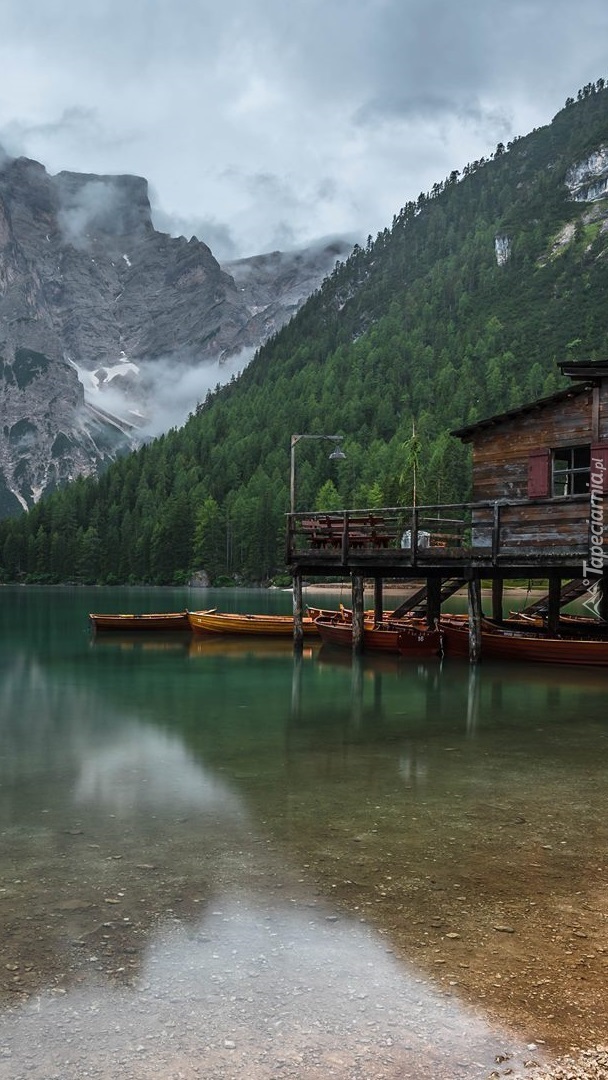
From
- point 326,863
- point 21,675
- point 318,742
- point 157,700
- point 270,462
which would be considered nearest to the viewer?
point 326,863

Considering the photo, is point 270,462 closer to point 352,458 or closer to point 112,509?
point 352,458

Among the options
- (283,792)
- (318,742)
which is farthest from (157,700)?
(283,792)

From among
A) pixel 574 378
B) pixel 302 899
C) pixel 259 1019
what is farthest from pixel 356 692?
pixel 259 1019

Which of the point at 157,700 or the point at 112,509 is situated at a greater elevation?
the point at 112,509

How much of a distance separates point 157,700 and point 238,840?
566 inches

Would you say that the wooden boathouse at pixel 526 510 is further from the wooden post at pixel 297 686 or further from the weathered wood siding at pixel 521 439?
the wooden post at pixel 297 686

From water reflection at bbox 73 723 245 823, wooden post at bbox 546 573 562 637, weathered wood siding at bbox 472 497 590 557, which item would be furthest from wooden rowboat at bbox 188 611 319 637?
water reflection at bbox 73 723 245 823

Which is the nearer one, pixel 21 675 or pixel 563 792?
pixel 563 792

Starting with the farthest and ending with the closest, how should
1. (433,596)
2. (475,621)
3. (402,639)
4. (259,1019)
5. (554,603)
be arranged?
(433,596)
(554,603)
(402,639)
(475,621)
(259,1019)

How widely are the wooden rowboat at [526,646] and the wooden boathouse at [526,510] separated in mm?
1374

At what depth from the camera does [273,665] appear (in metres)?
32.7

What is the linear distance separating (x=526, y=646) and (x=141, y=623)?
88.6 feet

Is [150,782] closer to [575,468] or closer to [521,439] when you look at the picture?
[575,468]

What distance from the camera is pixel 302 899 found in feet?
26.6
